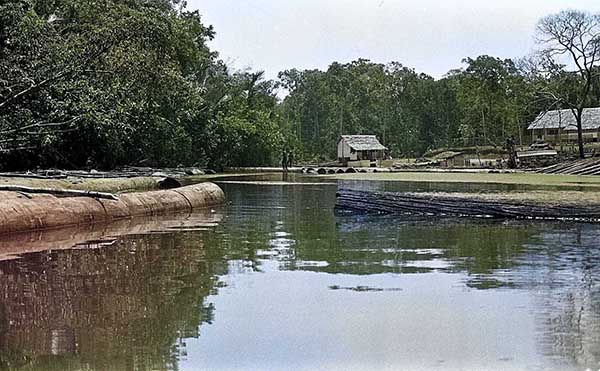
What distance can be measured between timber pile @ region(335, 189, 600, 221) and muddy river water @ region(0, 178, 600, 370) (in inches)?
80.2

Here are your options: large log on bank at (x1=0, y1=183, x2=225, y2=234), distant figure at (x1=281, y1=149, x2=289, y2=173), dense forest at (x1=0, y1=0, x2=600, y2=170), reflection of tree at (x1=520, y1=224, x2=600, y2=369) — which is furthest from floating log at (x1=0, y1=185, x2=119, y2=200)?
distant figure at (x1=281, y1=149, x2=289, y2=173)

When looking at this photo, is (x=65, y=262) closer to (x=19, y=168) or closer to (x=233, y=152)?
(x=19, y=168)

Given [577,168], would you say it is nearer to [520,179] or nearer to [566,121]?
[520,179]

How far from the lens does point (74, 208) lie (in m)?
15.1

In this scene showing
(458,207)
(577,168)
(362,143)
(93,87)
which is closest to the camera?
(458,207)

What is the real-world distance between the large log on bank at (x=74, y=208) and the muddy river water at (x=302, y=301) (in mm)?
454

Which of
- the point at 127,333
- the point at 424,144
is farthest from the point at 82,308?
the point at 424,144

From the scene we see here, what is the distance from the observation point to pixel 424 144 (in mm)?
87875

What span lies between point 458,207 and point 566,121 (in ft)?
197

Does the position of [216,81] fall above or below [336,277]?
above

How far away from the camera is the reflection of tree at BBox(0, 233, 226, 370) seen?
5586 millimetres

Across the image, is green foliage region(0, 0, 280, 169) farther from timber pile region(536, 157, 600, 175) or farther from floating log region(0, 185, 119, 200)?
timber pile region(536, 157, 600, 175)

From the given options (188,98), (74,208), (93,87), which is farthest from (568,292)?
(188,98)

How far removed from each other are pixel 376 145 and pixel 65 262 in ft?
248
